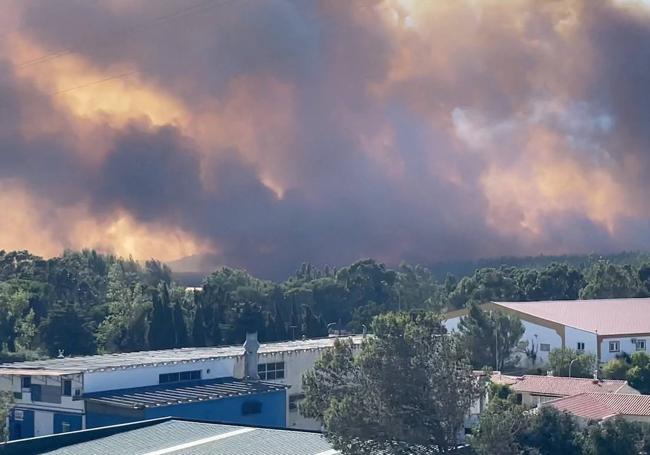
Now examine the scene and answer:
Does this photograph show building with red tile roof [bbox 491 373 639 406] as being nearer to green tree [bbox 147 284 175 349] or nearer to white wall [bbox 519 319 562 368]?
white wall [bbox 519 319 562 368]

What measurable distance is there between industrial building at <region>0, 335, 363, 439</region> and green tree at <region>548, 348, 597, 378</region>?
45.2 ft

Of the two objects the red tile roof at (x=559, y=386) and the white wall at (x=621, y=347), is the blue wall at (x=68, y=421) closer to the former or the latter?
the red tile roof at (x=559, y=386)

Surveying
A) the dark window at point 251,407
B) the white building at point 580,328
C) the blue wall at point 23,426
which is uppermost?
the white building at point 580,328

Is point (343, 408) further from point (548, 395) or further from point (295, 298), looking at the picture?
point (295, 298)

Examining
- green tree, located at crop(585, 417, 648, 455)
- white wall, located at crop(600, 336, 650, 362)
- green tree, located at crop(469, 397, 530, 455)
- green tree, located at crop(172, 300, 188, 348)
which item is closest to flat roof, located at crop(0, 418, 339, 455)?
green tree, located at crop(469, 397, 530, 455)

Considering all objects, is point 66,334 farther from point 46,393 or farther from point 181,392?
point 181,392

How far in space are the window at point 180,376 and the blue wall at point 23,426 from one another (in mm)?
4613

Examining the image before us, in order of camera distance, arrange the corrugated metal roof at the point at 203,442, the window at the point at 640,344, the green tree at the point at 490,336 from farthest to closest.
A: the window at the point at 640,344
the green tree at the point at 490,336
the corrugated metal roof at the point at 203,442

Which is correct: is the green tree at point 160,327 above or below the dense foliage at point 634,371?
above

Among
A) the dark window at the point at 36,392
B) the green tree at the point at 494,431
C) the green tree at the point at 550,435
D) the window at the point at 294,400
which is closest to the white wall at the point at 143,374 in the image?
the dark window at the point at 36,392

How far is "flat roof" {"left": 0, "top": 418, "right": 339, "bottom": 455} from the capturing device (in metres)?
24.9

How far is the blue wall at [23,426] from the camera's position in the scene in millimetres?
37125

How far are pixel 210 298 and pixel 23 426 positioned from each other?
1238 inches

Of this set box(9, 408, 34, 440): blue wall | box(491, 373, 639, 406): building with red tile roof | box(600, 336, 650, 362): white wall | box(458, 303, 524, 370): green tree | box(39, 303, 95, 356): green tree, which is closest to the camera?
box(9, 408, 34, 440): blue wall
